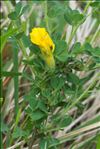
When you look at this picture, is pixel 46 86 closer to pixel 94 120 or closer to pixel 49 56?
pixel 49 56

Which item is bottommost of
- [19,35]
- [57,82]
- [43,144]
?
[43,144]

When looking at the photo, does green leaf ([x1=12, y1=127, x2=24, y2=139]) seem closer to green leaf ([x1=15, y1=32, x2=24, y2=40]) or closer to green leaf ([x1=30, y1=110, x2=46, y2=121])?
green leaf ([x1=30, y1=110, x2=46, y2=121])

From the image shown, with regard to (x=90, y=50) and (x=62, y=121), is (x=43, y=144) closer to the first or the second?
(x=62, y=121)

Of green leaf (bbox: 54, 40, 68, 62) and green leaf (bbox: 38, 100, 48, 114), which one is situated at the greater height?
green leaf (bbox: 54, 40, 68, 62)

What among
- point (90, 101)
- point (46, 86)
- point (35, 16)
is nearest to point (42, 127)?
point (46, 86)

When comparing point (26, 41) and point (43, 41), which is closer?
point (43, 41)

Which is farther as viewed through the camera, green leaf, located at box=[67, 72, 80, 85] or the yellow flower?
green leaf, located at box=[67, 72, 80, 85]

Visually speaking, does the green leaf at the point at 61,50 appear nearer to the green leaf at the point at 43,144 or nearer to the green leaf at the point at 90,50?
the green leaf at the point at 90,50

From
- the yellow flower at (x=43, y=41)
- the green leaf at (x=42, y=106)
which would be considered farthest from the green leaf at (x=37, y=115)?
the yellow flower at (x=43, y=41)

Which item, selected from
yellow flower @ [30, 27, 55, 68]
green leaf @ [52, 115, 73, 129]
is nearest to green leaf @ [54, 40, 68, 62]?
yellow flower @ [30, 27, 55, 68]

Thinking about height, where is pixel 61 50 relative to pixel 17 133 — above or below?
above

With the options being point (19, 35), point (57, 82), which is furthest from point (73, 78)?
point (19, 35)

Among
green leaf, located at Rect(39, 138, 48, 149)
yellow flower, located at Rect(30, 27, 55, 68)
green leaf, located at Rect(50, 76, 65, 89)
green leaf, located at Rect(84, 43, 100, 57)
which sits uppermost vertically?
yellow flower, located at Rect(30, 27, 55, 68)
